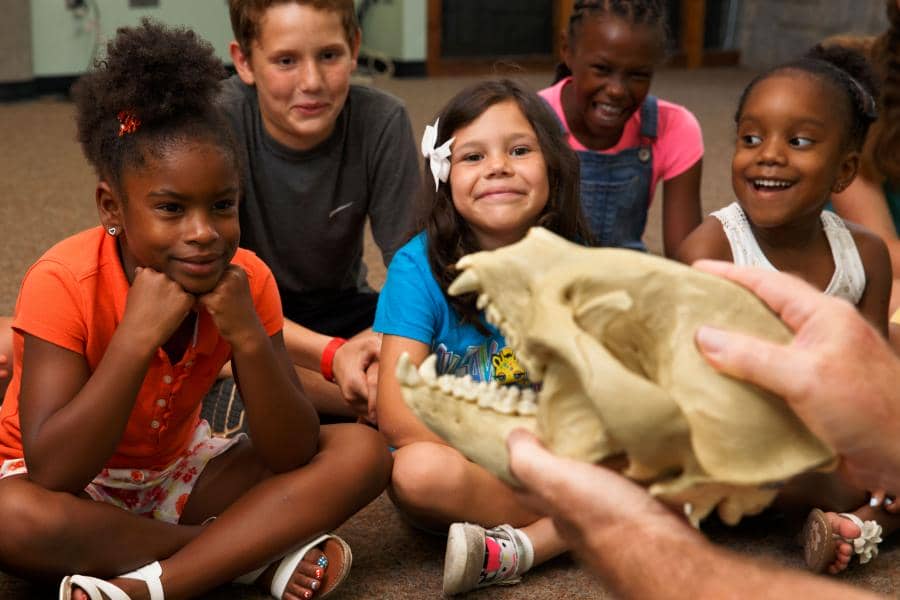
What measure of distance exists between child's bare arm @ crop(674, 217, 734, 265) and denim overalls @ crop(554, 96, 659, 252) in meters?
0.48

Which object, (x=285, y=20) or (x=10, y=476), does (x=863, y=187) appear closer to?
(x=285, y=20)

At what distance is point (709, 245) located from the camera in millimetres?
2266

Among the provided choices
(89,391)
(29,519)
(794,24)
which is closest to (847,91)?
(89,391)

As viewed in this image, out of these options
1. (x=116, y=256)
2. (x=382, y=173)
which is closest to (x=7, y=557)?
(x=116, y=256)

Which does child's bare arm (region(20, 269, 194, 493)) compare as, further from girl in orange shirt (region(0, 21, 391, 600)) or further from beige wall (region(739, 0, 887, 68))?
beige wall (region(739, 0, 887, 68))

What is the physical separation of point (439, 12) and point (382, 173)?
198 inches

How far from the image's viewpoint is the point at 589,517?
1.10 meters

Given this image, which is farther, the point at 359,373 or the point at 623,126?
the point at 623,126

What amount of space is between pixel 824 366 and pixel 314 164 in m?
1.59

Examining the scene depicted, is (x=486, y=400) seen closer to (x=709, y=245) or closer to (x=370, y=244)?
(x=709, y=245)

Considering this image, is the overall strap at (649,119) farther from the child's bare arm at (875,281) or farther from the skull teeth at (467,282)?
the skull teeth at (467,282)

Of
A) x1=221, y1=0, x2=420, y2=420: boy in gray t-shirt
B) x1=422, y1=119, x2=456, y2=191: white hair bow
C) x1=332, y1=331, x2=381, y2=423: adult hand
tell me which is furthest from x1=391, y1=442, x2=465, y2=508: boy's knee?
x1=422, y1=119, x2=456, y2=191: white hair bow

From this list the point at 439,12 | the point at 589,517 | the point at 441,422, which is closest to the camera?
the point at 589,517

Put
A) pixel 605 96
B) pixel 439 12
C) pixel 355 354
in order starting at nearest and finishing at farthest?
1. pixel 355 354
2. pixel 605 96
3. pixel 439 12
